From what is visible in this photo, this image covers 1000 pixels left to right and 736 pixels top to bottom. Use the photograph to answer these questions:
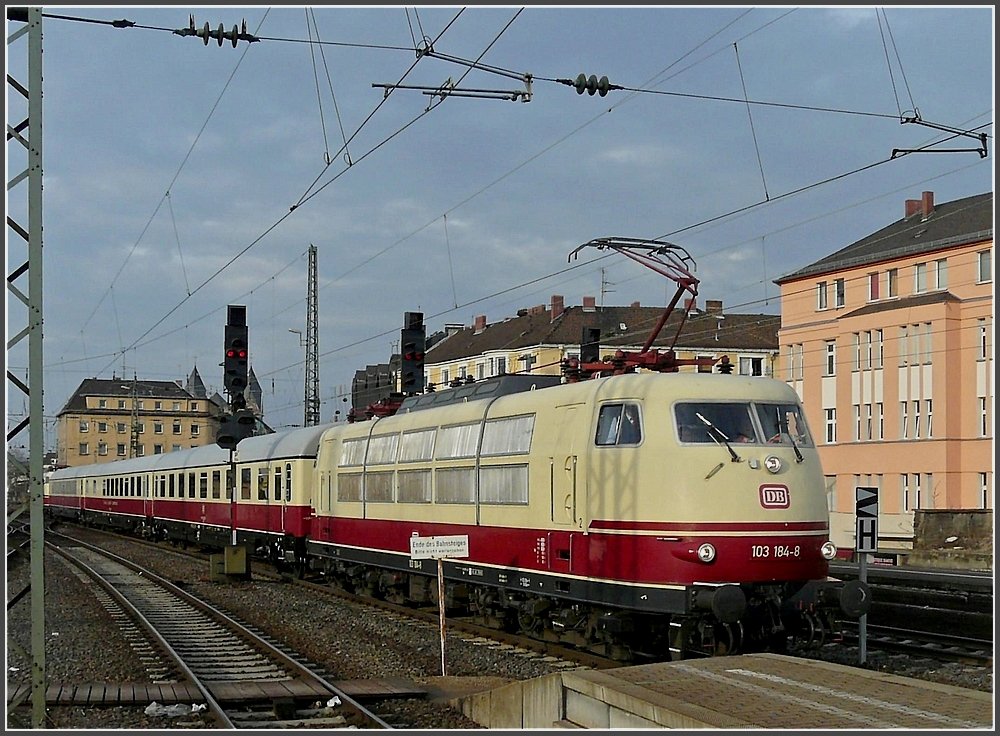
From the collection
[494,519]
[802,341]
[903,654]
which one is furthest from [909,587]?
[802,341]

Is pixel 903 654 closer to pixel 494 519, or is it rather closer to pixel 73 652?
pixel 494 519

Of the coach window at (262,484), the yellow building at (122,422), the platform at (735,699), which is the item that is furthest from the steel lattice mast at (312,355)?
the yellow building at (122,422)

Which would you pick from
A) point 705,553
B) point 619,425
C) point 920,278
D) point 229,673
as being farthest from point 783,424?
point 920,278

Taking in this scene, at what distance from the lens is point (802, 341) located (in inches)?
2483

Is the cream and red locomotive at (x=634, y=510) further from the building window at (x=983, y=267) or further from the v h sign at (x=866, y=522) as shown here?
the building window at (x=983, y=267)

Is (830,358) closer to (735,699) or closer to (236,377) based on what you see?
(236,377)

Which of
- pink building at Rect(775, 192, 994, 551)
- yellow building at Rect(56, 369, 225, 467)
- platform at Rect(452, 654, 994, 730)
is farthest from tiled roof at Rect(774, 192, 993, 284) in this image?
yellow building at Rect(56, 369, 225, 467)

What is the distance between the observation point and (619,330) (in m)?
85.4

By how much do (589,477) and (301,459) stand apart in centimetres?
1520

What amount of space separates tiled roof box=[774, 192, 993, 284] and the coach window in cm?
3255

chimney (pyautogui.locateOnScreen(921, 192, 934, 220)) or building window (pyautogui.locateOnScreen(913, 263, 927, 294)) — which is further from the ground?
chimney (pyautogui.locateOnScreen(921, 192, 934, 220))

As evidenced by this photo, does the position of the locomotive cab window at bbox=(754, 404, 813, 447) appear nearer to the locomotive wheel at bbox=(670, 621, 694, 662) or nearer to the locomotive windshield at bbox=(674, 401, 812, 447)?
the locomotive windshield at bbox=(674, 401, 812, 447)

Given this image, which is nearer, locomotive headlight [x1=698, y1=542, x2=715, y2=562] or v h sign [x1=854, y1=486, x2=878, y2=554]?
locomotive headlight [x1=698, y1=542, x2=715, y2=562]

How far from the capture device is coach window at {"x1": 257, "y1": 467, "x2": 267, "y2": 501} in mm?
32906
